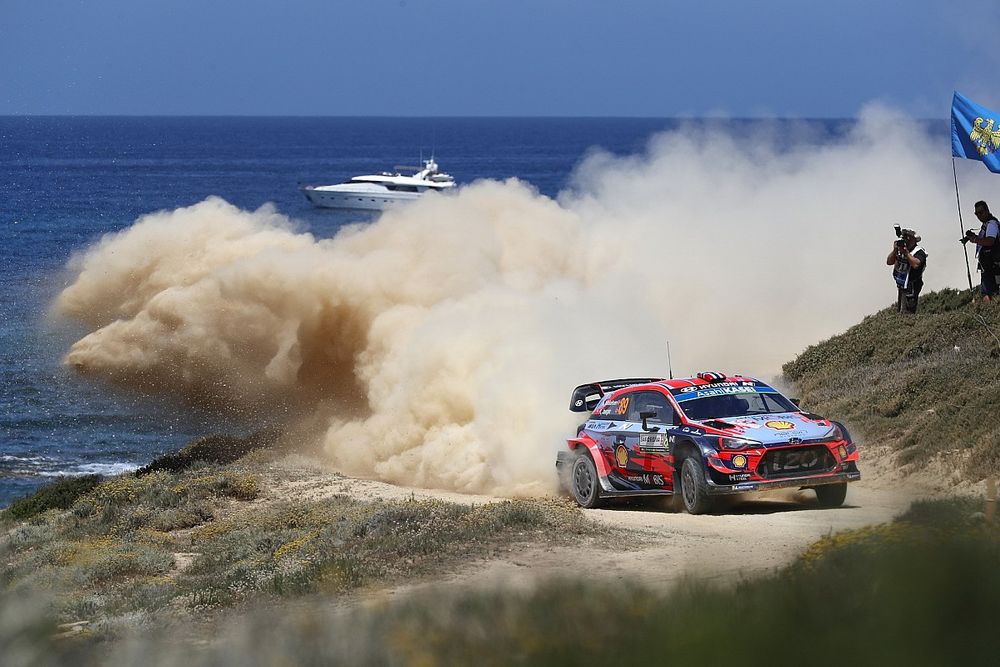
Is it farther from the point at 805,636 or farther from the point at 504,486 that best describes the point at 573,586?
the point at 504,486

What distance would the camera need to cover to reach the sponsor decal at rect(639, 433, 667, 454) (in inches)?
621

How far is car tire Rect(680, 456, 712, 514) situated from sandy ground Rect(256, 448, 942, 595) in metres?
0.17

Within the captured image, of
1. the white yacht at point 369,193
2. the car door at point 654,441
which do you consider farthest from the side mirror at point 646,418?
the white yacht at point 369,193

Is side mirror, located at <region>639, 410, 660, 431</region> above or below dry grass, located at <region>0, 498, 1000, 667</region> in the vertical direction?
above

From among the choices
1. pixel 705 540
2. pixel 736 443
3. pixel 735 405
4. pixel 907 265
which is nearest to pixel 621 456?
pixel 735 405

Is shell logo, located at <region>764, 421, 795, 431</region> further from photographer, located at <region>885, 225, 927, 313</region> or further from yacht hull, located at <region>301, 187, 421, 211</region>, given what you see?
yacht hull, located at <region>301, 187, 421, 211</region>

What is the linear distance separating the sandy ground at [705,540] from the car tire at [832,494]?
0.30 ft

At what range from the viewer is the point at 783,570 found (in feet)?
26.4

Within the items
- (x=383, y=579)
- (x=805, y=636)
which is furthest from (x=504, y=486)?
(x=805, y=636)

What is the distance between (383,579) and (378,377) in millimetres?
15060

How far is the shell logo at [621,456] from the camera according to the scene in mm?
16409

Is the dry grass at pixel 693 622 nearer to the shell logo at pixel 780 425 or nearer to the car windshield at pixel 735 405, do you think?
the shell logo at pixel 780 425

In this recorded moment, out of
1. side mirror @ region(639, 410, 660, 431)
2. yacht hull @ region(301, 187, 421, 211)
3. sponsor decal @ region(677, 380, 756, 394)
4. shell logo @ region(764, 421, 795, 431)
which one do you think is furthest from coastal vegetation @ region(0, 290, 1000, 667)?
yacht hull @ region(301, 187, 421, 211)

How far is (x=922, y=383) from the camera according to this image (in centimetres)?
1989
